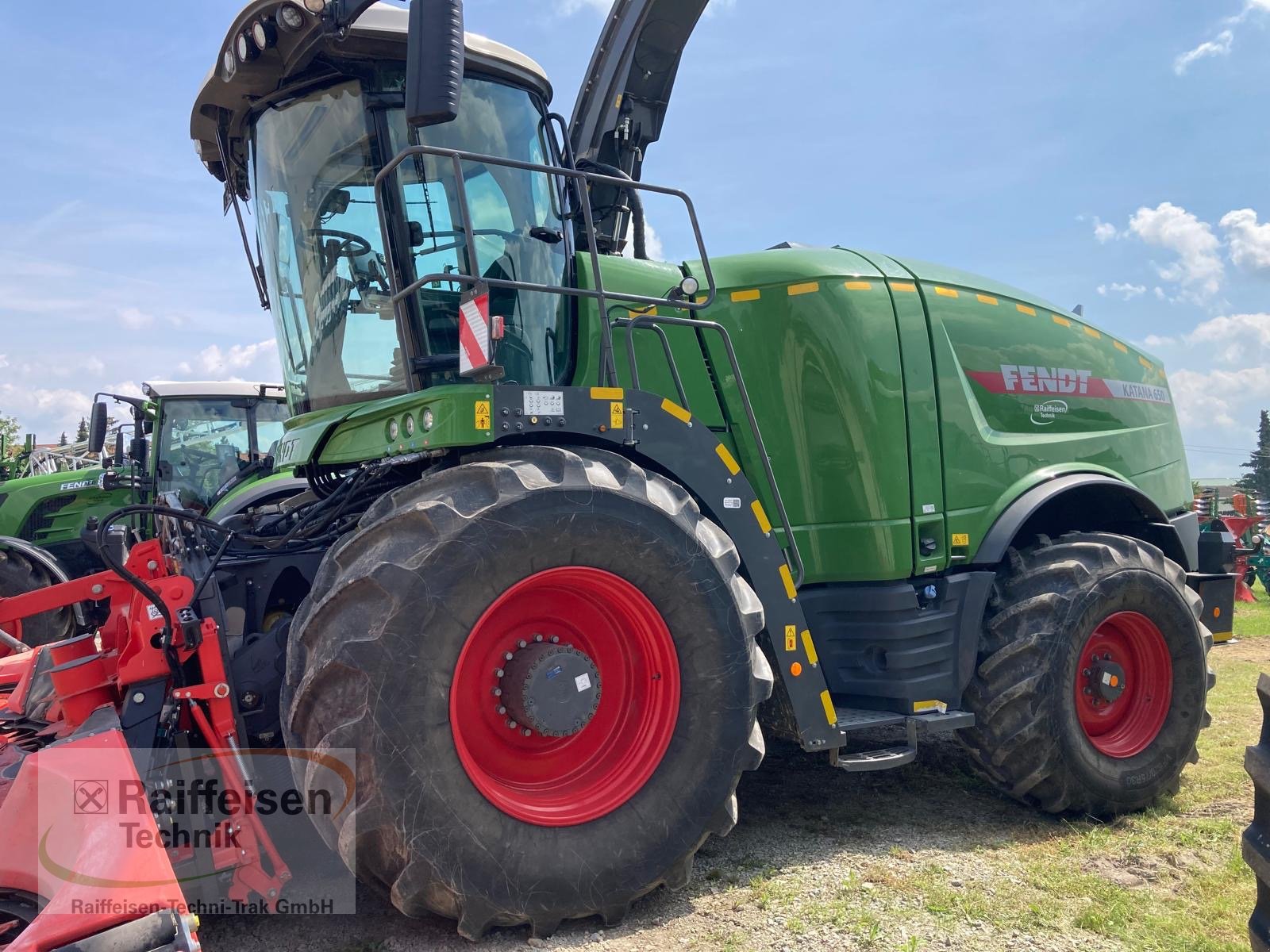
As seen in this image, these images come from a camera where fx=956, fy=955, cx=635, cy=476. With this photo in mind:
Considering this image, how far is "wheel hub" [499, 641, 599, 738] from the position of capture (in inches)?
123

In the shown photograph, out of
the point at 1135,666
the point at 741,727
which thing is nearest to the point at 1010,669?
the point at 1135,666

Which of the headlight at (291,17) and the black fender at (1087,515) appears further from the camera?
the black fender at (1087,515)

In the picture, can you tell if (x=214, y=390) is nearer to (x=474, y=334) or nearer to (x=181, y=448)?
(x=181, y=448)

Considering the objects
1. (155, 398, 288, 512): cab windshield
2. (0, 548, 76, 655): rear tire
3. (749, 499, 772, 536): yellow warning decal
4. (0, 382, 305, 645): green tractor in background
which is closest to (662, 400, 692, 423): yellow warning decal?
(749, 499, 772, 536): yellow warning decal

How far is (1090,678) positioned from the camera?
4.56 m

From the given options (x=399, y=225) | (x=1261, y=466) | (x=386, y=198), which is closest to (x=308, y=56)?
(x=386, y=198)

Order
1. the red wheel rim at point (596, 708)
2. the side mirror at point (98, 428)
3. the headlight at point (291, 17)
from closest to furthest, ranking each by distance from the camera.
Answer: the red wheel rim at point (596, 708), the headlight at point (291, 17), the side mirror at point (98, 428)

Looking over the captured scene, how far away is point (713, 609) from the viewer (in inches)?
131

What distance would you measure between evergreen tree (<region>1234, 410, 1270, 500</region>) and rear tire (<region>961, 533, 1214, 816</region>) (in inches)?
1629

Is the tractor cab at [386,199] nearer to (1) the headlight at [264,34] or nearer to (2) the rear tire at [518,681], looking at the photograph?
(1) the headlight at [264,34]

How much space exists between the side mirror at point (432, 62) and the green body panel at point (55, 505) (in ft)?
31.0

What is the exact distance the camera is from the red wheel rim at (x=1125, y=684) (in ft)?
15.0

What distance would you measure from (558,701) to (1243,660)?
350 inches

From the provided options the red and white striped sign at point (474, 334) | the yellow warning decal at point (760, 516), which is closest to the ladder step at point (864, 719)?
the yellow warning decal at point (760, 516)
